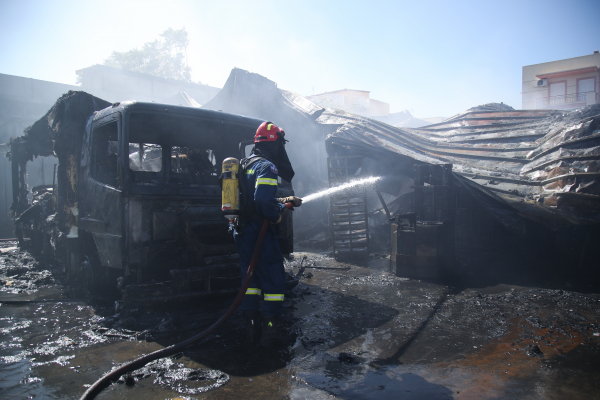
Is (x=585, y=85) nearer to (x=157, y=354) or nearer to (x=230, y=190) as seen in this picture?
(x=230, y=190)

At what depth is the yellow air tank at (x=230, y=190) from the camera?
3355 millimetres

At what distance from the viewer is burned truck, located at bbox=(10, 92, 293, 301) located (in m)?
4.00

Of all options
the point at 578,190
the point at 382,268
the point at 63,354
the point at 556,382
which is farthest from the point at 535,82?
the point at 63,354

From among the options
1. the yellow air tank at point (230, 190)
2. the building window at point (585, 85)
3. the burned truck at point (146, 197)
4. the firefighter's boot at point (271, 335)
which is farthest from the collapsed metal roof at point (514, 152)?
the building window at point (585, 85)

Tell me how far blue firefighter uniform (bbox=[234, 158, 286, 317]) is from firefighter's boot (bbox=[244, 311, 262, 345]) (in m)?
0.06

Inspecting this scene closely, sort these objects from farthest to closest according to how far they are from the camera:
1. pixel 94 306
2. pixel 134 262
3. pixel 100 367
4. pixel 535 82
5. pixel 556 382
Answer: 1. pixel 535 82
2. pixel 94 306
3. pixel 134 262
4. pixel 100 367
5. pixel 556 382

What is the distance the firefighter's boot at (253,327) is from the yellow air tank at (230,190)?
0.99 m

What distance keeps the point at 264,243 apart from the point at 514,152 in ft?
30.5

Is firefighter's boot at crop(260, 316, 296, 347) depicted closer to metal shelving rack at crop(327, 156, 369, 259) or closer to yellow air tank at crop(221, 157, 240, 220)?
yellow air tank at crop(221, 157, 240, 220)

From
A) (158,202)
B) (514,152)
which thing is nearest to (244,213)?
(158,202)

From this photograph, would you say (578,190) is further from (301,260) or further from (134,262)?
(134,262)

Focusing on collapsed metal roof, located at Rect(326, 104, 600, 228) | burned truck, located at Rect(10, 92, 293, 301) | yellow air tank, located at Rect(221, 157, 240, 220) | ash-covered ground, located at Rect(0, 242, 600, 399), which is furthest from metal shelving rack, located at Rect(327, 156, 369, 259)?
yellow air tank, located at Rect(221, 157, 240, 220)

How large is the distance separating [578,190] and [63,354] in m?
9.19

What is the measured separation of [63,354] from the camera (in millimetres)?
3158
